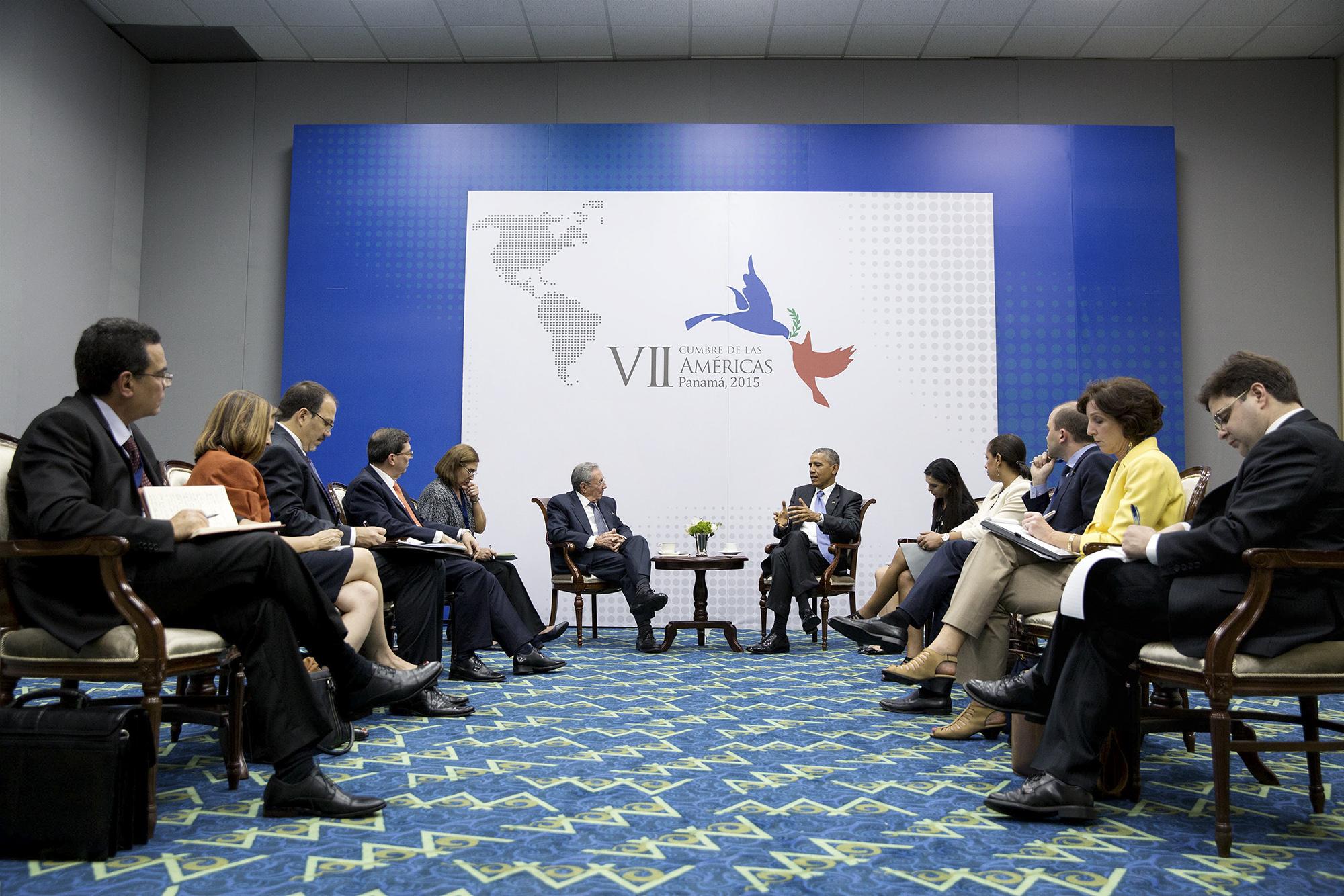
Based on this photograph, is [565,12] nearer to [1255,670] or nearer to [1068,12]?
[1068,12]

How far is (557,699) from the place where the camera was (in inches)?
176

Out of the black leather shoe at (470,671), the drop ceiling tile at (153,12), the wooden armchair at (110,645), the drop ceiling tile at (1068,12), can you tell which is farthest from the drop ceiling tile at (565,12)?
the wooden armchair at (110,645)

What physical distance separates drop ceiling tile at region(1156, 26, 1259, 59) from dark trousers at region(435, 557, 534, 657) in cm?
712

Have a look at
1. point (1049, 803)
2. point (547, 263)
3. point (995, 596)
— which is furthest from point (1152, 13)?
point (1049, 803)

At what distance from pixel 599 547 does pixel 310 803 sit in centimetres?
429

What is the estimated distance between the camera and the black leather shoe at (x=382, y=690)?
2947 mm

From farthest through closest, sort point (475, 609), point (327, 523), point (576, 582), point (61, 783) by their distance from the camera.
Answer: point (576, 582), point (475, 609), point (327, 523), point (61, 783)

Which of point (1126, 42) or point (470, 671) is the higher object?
point (1126, 42)

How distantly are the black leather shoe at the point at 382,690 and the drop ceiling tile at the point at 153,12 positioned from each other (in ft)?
22.3

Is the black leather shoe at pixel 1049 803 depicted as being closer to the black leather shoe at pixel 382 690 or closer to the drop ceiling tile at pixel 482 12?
the black leather shoe at pixel 382 690

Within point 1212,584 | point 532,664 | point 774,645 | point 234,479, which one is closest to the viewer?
point 1212,584

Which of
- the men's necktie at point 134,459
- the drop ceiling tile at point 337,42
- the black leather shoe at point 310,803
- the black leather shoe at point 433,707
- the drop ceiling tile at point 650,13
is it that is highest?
the drop ceiling tile at point 650,13

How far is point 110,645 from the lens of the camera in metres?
2.49

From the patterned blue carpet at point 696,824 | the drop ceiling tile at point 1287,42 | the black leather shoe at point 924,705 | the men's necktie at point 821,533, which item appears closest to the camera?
the patterned blue carpet at point 696,824
